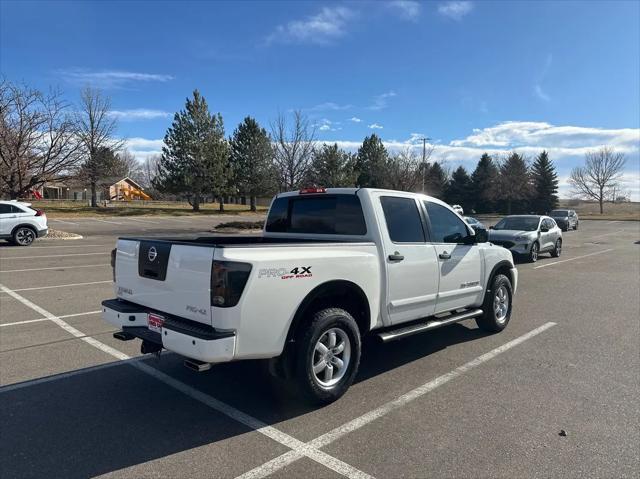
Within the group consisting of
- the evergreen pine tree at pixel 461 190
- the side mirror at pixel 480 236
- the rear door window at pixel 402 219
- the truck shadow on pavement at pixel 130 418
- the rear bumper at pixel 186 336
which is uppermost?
the evergreen pine tree at pixel 461 190

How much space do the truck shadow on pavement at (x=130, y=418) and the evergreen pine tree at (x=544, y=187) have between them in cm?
7209

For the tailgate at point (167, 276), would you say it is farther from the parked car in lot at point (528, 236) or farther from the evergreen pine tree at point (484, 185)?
the evergreen pine tree at point (484, 185)

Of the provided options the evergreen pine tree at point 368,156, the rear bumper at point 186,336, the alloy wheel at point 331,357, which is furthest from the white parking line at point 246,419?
the evergreen pine tree at point 368,156

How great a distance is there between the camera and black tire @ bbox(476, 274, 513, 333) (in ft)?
20.1

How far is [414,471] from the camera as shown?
302cm

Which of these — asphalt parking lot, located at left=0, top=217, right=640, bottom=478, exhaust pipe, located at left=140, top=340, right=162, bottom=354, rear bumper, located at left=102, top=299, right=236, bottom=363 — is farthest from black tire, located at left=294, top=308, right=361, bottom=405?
exhaust pipe, located at left=140, top=340, right=162, bottom=354

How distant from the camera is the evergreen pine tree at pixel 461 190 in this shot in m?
72.2

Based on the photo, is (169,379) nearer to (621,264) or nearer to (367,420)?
(367,420)

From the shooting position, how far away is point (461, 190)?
72438 millimetres

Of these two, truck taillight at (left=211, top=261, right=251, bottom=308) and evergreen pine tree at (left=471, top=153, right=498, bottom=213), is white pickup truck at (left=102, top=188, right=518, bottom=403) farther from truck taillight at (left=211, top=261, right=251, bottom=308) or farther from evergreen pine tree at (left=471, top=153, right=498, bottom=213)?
evergreen pine tree at (left=471, top=153, right=498, bottom=213)

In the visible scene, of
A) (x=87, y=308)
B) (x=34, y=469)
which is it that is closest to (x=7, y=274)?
(x=87, y=308)

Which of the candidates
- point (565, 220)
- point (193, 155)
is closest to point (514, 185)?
point (565, 220)

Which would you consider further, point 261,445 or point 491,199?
point 491,199

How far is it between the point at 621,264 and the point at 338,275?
1517cm
